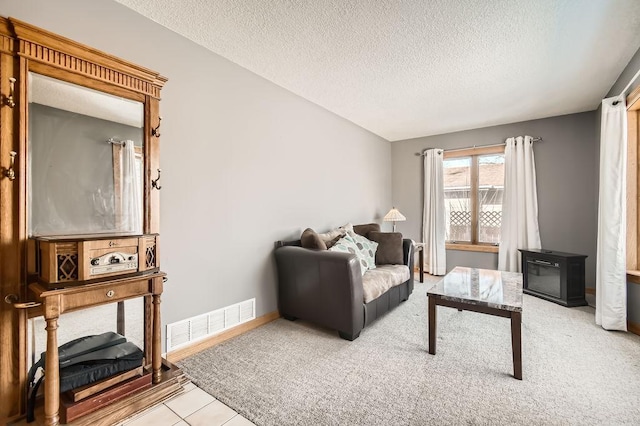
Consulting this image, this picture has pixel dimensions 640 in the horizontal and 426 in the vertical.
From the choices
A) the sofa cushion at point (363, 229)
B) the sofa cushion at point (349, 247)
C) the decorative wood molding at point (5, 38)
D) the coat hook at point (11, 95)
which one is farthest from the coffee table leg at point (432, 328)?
the decorative wood molding at point (5, 38)

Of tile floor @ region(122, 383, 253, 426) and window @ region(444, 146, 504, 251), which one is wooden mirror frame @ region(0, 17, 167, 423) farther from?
window @ region(444, 146, 504, 251)

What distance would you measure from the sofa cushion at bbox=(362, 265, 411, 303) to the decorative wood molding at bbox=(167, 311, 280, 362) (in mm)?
998

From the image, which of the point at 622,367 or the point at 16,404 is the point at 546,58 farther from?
the point at 16,404

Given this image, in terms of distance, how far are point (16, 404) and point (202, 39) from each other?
8.18 ft

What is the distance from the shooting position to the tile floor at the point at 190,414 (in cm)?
144

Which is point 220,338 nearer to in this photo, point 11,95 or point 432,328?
point 432,328

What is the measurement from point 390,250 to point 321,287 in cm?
139

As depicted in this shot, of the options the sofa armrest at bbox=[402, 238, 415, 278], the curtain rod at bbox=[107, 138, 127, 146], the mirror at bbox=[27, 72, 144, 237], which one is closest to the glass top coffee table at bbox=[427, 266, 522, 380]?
the sofa armrest at bbox=[402, 238, 415, 278]

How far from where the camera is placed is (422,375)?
186 centimetres

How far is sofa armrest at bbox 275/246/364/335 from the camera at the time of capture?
236 centimetres

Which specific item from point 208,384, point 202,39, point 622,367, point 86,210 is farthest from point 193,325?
point 622,367

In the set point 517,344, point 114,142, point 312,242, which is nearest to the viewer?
point 114,142

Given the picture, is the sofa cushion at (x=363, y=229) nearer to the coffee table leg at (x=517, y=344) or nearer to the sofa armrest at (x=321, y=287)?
the sofa armrest at (x=321, y=287)

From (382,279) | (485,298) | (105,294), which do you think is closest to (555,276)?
(485,298)
